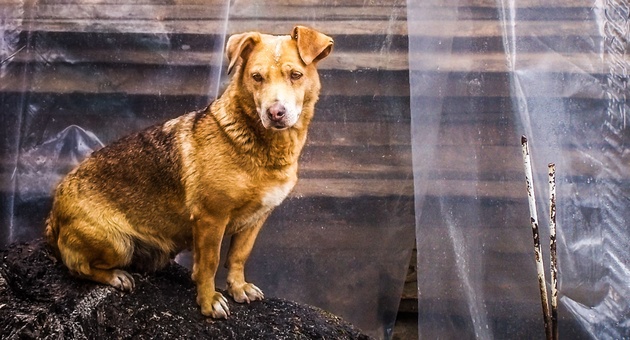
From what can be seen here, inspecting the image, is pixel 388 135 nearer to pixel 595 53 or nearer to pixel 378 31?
pixel 378 31

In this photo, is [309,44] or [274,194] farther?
[274,194]

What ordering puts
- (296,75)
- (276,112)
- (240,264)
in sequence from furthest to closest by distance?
1. (240,264)
2. (296,75)
3. (276,112)

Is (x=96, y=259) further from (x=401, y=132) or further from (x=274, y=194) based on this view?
(x=401, y=132)

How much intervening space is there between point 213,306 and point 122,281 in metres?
0.41

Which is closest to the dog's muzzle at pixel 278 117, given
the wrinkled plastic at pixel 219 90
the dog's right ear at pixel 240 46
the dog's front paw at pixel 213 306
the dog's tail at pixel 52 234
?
the dog's right ear at pixel 240 46

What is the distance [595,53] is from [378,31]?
1.01m

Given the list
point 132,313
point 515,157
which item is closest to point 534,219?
point 515,157

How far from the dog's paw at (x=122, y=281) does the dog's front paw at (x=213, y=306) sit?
0.31m

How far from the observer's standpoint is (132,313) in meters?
3.32

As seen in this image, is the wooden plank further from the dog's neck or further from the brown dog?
the dog's neck

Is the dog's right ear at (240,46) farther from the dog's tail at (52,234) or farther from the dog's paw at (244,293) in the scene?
the dog's tail at (52,234)

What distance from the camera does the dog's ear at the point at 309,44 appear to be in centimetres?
313

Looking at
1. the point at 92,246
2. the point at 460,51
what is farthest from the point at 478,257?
the point at 92,246

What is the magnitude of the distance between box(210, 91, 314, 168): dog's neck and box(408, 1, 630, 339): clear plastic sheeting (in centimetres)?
77
